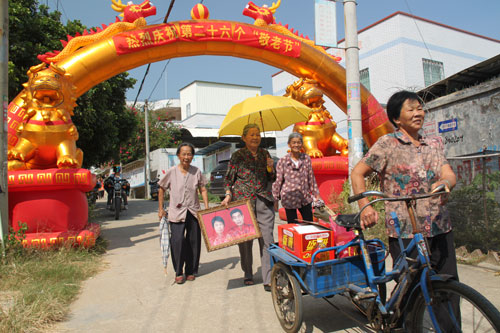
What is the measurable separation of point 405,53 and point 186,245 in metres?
12.3

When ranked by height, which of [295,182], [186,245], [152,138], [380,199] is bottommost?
[186,245]

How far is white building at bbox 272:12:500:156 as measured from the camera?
13477 millimetres

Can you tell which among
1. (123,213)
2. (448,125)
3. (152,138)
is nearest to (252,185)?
(448,125)

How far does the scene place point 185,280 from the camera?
4.46 m

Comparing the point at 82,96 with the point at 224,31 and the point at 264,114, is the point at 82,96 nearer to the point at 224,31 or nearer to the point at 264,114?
the point at 224,31

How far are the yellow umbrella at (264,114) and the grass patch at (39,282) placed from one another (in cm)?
251

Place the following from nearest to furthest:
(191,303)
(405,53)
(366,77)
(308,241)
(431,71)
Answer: (308,241) < (191,303) < (405,53) < (431,71) < (366,77)

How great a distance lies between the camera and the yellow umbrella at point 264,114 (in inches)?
163

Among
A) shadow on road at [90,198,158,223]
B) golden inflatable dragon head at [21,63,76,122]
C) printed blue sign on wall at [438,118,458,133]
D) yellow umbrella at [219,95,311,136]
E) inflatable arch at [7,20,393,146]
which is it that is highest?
inflatable arch at [7,20,393,146]

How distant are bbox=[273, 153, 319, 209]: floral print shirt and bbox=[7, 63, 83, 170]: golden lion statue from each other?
3.42 metres

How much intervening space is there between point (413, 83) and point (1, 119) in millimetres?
13155

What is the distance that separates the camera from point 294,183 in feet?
13.7

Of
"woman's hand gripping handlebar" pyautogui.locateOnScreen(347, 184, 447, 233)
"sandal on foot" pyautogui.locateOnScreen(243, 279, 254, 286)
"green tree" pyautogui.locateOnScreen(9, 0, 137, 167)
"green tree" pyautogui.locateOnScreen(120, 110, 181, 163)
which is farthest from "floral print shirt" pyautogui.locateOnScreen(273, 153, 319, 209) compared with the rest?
"green tree" pyautogui.locateOnScreen(120, 110, 181, 163)

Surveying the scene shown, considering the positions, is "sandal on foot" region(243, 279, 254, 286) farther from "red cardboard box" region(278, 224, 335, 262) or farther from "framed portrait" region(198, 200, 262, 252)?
"red cardboard box" region(278, 224, 335, 262)
